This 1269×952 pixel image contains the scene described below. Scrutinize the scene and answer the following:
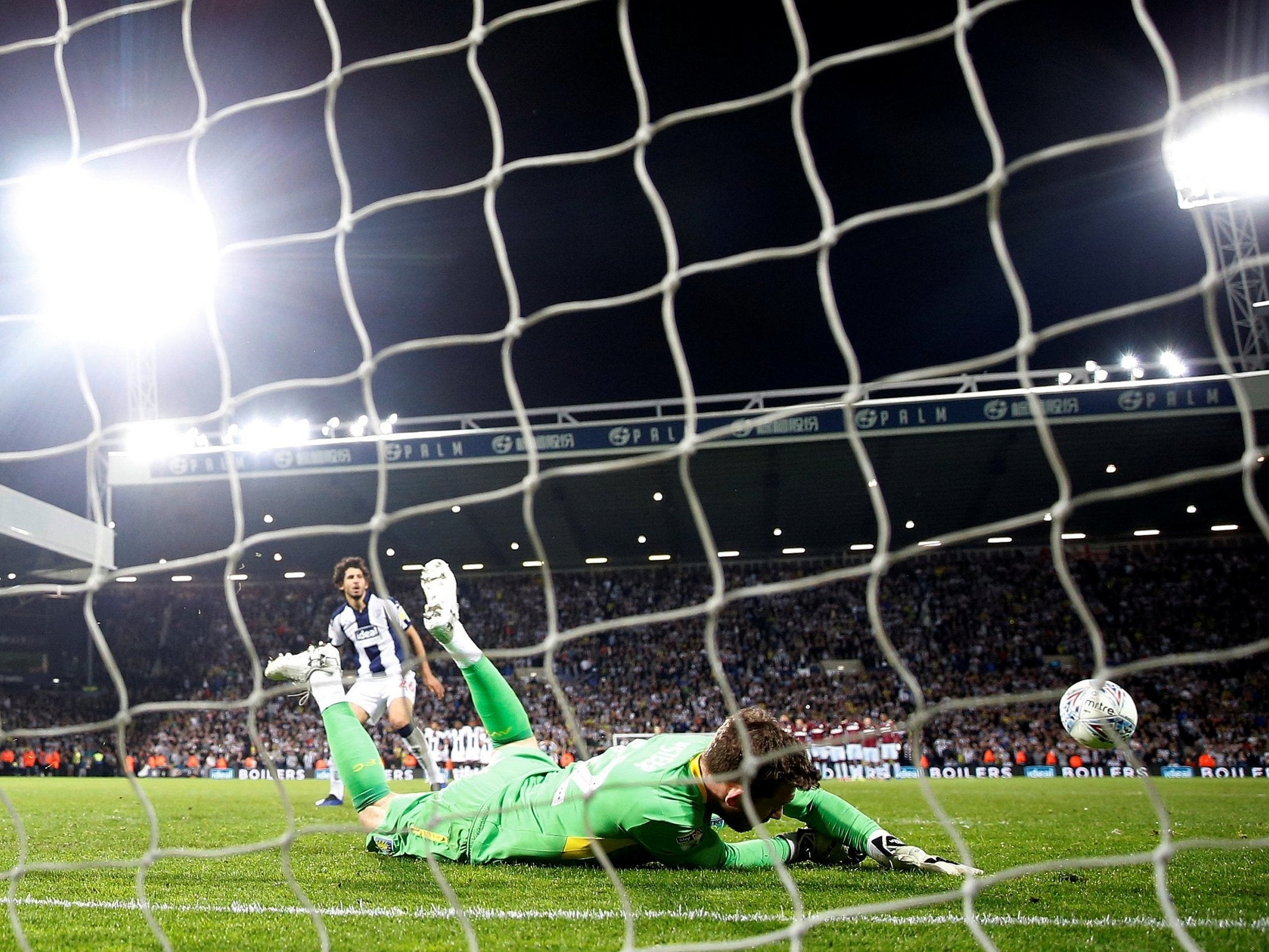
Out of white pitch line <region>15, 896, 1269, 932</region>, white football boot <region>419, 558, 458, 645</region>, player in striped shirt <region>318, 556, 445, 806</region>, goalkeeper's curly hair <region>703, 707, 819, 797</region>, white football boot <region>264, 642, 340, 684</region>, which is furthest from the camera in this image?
player in striped shirt <region>318, 556, 445, 806</region>

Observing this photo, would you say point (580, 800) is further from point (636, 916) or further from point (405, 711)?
point (405, 711)

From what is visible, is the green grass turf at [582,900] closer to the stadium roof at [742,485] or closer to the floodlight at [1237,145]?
the stadium roof at [742,485]

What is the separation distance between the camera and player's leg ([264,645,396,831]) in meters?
3.71

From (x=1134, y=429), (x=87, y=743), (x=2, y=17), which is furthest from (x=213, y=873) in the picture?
(x=87, y=743)

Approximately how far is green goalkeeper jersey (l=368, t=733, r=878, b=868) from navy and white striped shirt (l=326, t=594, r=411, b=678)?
358cm

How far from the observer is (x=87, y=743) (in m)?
21.8

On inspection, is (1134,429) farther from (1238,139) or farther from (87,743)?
(87,743)

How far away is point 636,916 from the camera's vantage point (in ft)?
10.2

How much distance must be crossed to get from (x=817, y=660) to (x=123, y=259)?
53.8 ft

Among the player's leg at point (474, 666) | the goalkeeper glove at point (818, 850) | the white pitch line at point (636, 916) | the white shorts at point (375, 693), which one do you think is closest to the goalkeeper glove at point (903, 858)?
the goalkeeper glove at point (818, 850)

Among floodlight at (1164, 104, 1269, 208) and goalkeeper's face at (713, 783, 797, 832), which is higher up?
floodlight at (1164, 104, 1269, 208)

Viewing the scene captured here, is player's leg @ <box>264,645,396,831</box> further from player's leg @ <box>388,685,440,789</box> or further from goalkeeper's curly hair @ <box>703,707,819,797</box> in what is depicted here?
player's leg @ <box>388,685,440,789</box>

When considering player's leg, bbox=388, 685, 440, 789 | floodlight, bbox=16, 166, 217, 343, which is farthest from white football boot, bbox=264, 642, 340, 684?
floodlight, bbox=16, 166, 217, 343

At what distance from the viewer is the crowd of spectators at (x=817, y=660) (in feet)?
66.9
